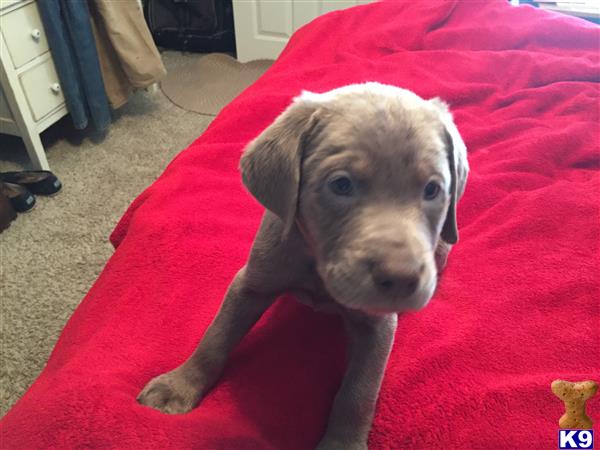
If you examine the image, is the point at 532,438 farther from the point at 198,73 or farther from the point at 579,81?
the point at 198,73

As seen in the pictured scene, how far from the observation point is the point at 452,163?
3.65 feet

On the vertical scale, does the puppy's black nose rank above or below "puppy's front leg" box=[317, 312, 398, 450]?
above

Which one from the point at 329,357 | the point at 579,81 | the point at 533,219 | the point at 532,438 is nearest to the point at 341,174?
the point at 329,357

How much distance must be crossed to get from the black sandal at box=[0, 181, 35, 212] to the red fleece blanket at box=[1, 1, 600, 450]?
3.70 ft

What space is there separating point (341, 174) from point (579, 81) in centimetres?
160

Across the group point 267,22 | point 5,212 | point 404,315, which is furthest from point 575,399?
point 267,22

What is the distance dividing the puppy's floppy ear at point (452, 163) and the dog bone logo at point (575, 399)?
15.2 inches

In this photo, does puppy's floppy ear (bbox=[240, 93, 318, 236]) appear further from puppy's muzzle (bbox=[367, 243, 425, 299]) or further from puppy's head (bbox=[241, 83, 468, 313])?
puppy's muzzle (bbox=[367, 243, 425, 299])

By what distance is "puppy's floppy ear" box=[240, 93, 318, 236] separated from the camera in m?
1.05

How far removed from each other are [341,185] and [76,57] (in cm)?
252

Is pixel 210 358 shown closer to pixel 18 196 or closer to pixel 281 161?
pixel 281 161

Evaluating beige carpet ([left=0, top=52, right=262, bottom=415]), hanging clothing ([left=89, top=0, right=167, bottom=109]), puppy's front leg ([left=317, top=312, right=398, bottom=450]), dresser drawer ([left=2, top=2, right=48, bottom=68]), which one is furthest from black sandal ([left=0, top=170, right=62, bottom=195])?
puppy's front leg ([left=317, top=312, right=398, bottom=450])

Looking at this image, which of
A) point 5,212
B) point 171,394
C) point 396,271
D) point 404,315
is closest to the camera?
point 396,271

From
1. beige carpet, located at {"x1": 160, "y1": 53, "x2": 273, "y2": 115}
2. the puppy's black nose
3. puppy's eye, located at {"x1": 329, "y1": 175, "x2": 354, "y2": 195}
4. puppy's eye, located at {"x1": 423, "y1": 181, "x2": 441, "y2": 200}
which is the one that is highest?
puppy's eye, located at {"x1": 329, "y1": 175, "x2": 354, "y2": 195}
